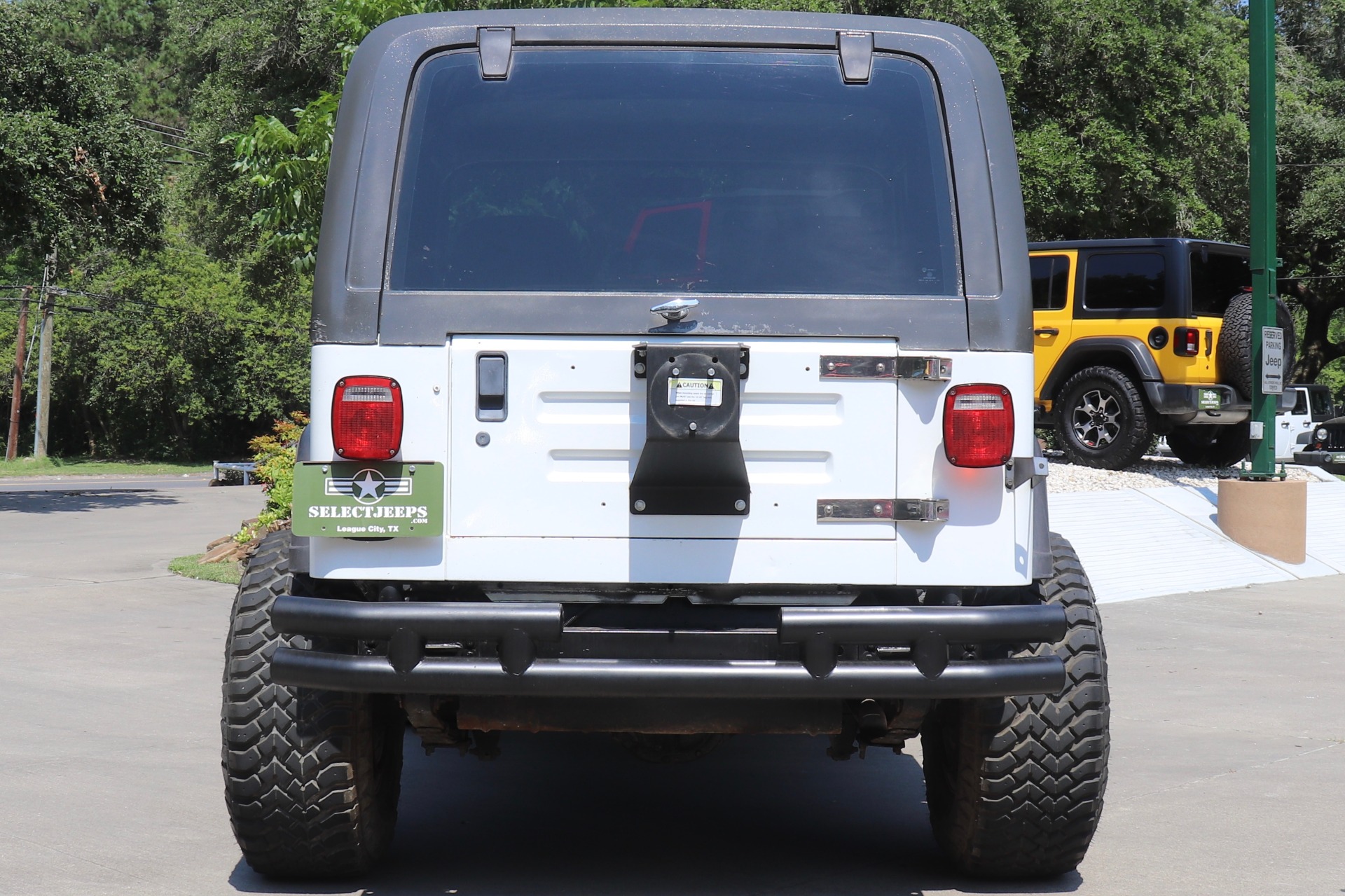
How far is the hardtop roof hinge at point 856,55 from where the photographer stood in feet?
12.3

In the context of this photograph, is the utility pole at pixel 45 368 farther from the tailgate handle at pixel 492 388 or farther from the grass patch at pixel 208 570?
the tailgate handle at pixel 492 388

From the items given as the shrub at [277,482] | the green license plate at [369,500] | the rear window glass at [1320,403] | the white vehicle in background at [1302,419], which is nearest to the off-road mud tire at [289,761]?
the green license plate at [369,500]

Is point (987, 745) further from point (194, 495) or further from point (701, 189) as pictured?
point (194, 495)

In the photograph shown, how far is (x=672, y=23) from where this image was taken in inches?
150

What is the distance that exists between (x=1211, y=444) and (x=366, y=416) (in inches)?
651

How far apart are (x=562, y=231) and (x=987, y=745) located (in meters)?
1.74

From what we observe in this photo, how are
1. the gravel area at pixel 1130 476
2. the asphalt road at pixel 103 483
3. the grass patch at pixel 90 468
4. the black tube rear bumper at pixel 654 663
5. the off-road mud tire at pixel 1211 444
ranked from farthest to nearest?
the grass patch at pixel 90 468 < the asphalt road at pixel 103 483 < the off-road mud tire at pixel 1211 444 < the gravel area at pixel 1130 476 < the black tube rear bumper at pixel 654 663

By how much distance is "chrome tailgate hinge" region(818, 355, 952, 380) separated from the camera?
352 cm

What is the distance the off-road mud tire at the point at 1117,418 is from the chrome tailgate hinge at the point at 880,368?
12754 mm

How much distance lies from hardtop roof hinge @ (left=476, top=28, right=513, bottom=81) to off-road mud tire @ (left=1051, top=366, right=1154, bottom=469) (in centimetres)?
1293

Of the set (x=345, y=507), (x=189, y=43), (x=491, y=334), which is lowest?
(x=345, y=507)

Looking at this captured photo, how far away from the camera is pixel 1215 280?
51.3 feet

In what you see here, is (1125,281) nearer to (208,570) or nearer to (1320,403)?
(208,570)

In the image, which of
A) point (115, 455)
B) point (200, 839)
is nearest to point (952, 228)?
point (200, 839)
